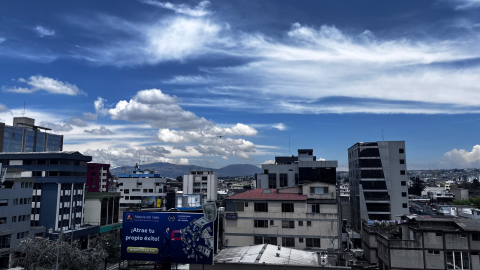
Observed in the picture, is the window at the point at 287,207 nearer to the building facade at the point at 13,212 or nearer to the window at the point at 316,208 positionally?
the window at the point at 316,208

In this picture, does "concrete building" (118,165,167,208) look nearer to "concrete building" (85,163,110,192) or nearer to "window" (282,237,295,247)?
"concrete building" (85,163,110,192)

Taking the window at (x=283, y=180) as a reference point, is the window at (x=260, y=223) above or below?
below

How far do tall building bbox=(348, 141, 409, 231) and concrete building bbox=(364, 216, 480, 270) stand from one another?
161 feet

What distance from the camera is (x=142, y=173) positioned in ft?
391

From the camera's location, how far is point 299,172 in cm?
10131

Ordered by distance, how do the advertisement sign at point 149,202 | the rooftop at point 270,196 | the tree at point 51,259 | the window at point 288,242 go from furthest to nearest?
the advertisement sign at point 149,202 → the rooftop at point 270,196 → the window at point 288,242 → the tree at point 51,259

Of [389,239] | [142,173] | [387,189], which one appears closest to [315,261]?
[389,239]

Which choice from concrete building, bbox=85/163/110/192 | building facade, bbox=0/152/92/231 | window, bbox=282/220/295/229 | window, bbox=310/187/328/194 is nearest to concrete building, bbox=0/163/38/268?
building facade, bbox=0/152/92/231

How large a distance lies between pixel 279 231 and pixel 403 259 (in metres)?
17.4

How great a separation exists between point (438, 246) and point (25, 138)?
143 meters

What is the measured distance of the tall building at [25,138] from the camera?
119 m

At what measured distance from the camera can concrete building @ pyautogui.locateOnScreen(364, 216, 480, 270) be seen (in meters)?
33.9

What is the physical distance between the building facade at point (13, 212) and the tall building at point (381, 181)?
74198 mm

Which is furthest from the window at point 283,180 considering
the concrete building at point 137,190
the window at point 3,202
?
the window at point 3,202
